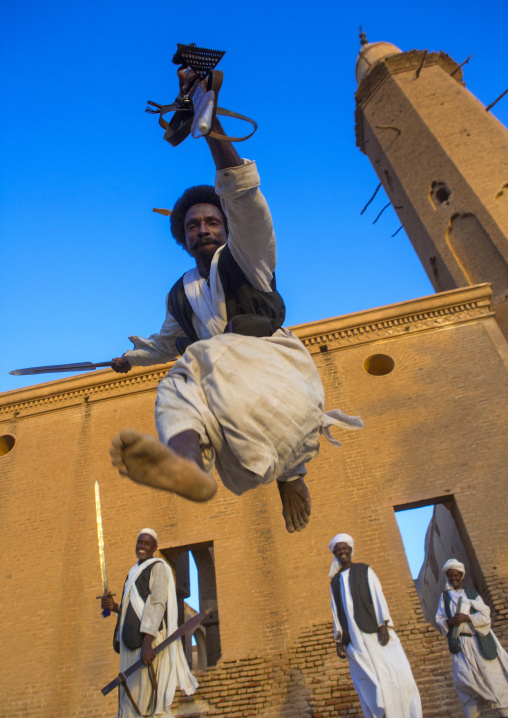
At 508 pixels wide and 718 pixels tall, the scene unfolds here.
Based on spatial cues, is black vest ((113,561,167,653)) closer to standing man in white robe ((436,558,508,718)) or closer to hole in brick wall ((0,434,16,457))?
standing man in white robe ((436,558,508,718))

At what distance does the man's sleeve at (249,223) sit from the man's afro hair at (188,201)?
71 centimetres

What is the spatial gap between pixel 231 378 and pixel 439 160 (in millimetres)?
13435

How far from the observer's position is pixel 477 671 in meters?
6.14

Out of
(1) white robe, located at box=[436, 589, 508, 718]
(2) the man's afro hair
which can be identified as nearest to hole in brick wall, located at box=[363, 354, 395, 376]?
(1) white robe, located at box=[436, 589, 508, 718]

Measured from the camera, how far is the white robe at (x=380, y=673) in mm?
5059

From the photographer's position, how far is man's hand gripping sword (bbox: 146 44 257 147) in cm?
227

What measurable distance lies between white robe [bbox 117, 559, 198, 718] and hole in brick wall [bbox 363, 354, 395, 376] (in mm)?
6764

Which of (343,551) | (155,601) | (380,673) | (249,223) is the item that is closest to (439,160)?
(343,551)

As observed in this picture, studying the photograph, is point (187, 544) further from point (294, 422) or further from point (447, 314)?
point (294, 422)

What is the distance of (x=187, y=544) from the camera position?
31.5 feet

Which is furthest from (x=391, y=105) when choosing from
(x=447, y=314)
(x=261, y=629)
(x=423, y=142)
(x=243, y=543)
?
(x=261, y=629)

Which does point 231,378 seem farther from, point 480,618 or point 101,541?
point 480,618

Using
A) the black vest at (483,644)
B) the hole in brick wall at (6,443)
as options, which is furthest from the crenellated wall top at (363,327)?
the black vest at (483,644)

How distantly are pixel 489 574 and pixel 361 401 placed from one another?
3.55 m
